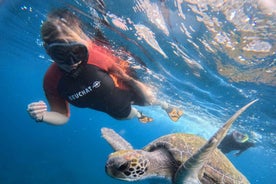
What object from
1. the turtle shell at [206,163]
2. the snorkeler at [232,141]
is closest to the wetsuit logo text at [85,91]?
the turtle shell at [206,163]

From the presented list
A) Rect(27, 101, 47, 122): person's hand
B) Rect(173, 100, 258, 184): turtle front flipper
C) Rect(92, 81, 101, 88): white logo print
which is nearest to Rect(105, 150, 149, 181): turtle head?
Rect(173, 100, 258, 184): turtle front flipper

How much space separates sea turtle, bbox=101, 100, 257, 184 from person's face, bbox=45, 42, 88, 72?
189cm

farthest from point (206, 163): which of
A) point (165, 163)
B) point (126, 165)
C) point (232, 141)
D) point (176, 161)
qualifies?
point (232, 141)

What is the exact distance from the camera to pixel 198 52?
29.7 feet

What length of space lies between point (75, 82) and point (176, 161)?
8.93ft

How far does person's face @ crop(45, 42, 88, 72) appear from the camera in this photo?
4.47 metres

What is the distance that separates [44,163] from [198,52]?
79.8 ft

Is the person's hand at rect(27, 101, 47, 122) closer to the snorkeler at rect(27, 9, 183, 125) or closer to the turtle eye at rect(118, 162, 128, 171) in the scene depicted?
the snorkeler at rect(27, 9, 183, 125)

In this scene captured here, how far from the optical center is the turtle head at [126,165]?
133 inches

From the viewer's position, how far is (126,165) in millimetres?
3424

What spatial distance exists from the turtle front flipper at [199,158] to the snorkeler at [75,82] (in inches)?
97.1

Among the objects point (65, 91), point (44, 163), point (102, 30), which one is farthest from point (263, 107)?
point (44, 163)

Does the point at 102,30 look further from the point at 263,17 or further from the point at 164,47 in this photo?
the point at 263,17

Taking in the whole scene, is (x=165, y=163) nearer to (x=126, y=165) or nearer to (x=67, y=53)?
(x=126, y=165)
